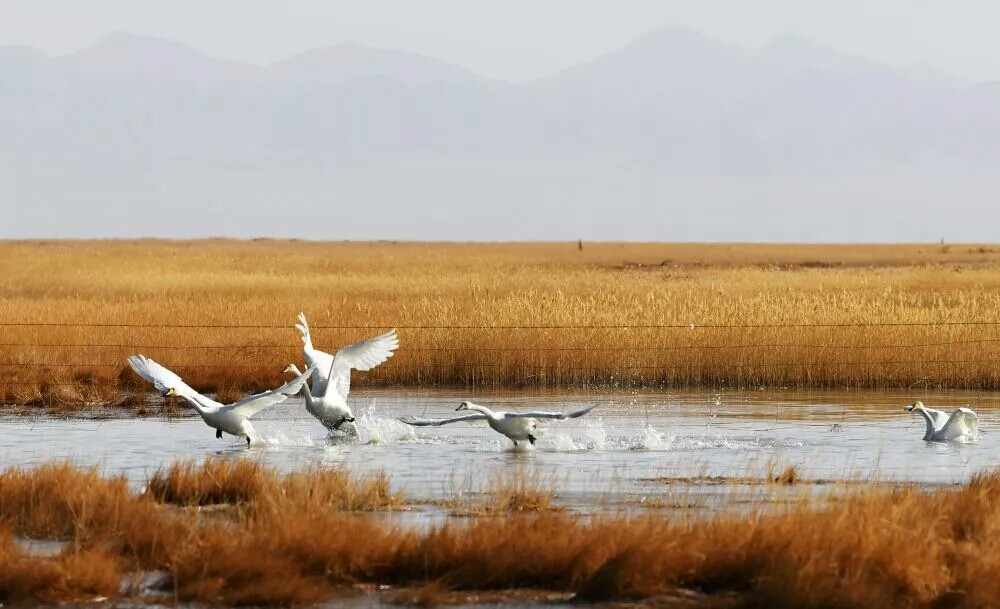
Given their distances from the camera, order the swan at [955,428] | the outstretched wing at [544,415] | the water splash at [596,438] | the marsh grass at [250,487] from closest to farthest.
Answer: the marsh grass at [250,487], the outstretched wing at [544,415], the swan at [955,428], the water splash at [596,438]

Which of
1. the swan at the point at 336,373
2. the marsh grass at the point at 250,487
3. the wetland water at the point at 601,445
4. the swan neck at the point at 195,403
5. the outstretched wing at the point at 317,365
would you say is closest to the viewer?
the marsh grass at the point at 250,487

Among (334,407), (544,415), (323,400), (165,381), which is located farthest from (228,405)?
(544,415)

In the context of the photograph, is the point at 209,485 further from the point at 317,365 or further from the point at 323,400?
the point at 317,365

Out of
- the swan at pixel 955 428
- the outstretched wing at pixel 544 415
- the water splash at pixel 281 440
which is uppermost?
the outstretched wing at pixel 544 415

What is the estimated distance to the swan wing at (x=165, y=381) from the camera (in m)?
15.3

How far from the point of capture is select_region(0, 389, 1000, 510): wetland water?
12.7m

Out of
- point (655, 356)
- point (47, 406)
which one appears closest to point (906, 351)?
point (655, 356)

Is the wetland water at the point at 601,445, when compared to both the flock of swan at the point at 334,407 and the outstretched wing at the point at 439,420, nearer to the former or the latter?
the flock of swan at the point at 334,407

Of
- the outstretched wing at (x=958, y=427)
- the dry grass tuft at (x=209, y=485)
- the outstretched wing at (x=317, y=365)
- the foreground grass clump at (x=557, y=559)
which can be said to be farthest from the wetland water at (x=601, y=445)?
the foreground grass clump at (x=557, y=559)

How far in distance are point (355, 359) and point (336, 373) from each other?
28 cm

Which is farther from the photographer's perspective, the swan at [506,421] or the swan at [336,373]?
the swan at [336,373]

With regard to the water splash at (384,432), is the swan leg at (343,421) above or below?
above

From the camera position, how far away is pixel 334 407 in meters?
16.2

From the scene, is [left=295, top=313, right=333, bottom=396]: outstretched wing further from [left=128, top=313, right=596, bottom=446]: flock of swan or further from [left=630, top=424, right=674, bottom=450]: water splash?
[left=630, top=424, right=674, bottom=450]: water splash
